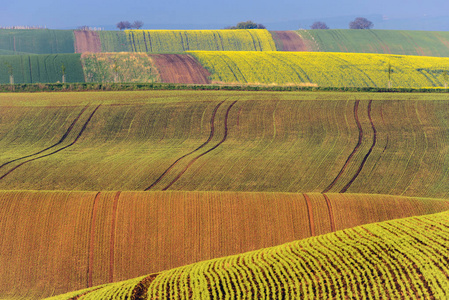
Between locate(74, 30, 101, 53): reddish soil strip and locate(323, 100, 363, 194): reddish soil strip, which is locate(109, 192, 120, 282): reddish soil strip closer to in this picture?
locate(323, 100, 363, 194): reddish soil strip

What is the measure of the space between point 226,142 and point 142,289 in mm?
24448

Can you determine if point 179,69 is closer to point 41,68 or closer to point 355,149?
point 41,68

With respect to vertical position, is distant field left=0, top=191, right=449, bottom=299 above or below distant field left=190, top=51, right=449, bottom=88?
below

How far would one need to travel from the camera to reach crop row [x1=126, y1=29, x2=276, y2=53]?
324ft

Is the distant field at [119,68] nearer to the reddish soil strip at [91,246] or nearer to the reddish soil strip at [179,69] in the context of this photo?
the reddish soil strip at [179,69]

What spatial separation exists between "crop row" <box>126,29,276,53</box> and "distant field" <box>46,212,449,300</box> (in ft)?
263

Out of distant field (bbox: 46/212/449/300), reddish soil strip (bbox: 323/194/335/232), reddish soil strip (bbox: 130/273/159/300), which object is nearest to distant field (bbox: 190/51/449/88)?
reddish soil strip (bbox: 323/194/335/232)

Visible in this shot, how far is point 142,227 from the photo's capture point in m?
25.2

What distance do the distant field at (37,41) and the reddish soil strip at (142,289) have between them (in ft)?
273

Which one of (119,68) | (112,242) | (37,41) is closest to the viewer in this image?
(112,242)

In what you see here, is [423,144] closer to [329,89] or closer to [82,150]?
[329,89]

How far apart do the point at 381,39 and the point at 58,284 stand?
9289 cm

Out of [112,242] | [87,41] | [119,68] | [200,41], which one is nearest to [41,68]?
[119,68]

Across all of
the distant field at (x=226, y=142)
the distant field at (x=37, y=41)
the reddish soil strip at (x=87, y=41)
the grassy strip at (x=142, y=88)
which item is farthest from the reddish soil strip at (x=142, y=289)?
the distant field at (x=37, y=41)
